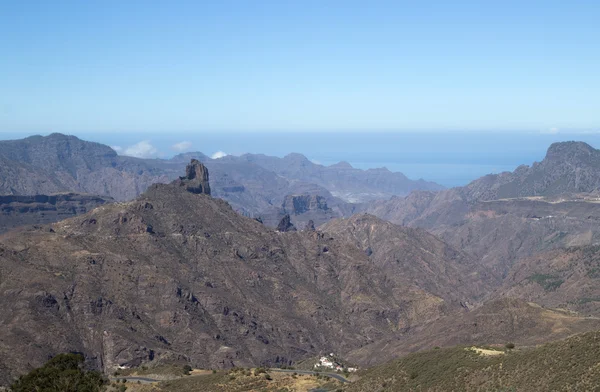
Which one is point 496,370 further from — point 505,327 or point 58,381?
point 505,327

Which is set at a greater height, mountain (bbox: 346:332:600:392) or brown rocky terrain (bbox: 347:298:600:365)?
mountain (bbox: 346:332:600:392)

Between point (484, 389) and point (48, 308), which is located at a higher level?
point (484, 389)

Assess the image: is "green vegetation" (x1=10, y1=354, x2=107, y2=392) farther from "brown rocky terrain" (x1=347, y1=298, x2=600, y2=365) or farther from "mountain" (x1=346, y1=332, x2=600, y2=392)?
"brown rocky terrain" (x1=347, y1=298, x2=600, y2=365)

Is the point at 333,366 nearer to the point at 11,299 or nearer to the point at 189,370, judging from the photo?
the point at 189,370

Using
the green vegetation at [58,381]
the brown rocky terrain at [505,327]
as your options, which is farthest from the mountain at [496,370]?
the brown rocky terrain at [505,327]

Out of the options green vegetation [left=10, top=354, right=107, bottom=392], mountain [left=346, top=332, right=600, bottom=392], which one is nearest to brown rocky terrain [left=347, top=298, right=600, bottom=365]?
mountain [left=346, top=332, right=600, bottom=392]

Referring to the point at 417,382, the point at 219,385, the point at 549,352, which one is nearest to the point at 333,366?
the point at 219,385

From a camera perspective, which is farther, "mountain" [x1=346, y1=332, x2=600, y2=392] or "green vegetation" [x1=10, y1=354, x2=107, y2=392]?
"green vegetation" [x1=10, y1=354, x2=107, y2=392]

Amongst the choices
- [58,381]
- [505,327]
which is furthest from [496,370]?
[505,327]
